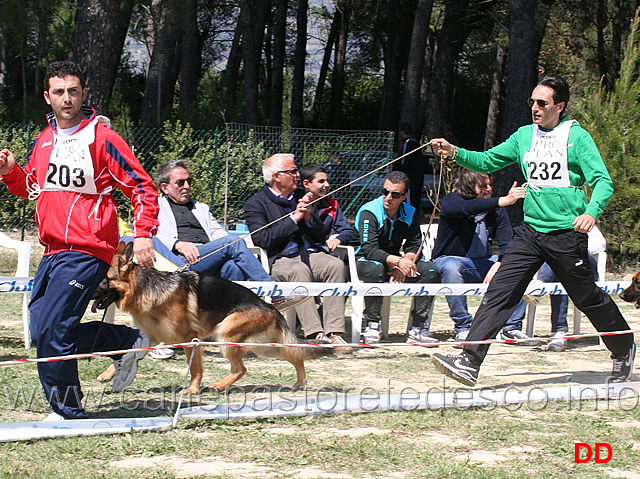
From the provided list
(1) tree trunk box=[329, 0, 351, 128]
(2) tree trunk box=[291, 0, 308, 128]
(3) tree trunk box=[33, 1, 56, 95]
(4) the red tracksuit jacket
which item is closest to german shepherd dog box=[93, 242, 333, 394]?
(4) the red tracksuit jacket

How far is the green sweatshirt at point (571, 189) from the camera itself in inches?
192

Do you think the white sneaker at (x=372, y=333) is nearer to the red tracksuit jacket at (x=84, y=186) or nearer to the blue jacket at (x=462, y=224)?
the blue jacket at (x=462, y=224)

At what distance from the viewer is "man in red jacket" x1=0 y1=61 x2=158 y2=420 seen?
395cm

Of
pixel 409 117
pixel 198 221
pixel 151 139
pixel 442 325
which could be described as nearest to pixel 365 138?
pixel 151 139

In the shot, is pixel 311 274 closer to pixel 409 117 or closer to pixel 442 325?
pixel 442 325

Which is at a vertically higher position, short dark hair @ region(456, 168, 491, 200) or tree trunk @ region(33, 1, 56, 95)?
tree trunk @ region(33, 1, 56, 95)

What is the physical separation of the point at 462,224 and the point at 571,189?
7.20ft

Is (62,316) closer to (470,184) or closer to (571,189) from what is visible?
(571,189)

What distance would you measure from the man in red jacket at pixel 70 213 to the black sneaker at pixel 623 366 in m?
3.25

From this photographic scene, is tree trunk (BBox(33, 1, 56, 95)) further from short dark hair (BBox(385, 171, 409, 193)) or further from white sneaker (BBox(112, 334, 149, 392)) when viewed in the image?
white sneaker (BBox(112, 334, 149, 392))

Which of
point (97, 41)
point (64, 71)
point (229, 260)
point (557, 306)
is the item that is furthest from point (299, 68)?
point (64, 71)

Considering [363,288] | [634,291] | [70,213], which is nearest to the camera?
[70,213]

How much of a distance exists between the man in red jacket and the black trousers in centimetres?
223

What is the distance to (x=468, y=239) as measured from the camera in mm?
7242
